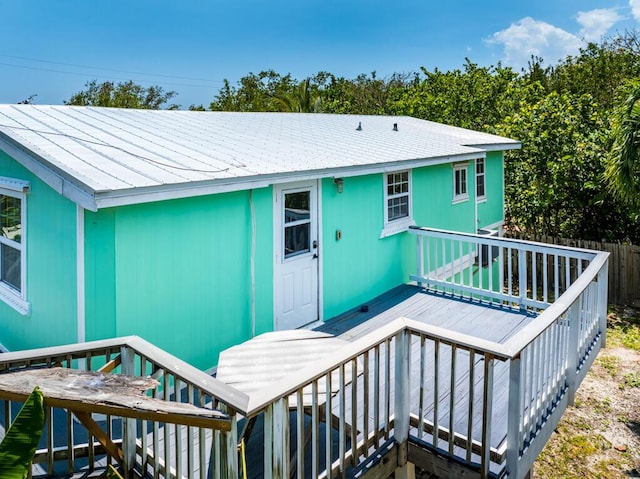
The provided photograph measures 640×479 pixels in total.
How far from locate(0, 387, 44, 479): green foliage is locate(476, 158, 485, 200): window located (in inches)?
490

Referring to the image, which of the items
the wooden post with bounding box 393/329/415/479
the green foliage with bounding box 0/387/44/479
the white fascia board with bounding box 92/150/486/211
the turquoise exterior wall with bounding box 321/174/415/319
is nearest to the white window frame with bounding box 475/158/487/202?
the turquoise exterior wall with bounding box 321/174/415/319

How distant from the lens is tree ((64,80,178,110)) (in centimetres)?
3438

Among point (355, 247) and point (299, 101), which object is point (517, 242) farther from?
point (299, 101)

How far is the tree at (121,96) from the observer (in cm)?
3438

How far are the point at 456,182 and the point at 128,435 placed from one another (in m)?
9.86

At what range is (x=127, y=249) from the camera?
16.0ft

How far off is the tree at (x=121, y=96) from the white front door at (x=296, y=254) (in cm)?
2987

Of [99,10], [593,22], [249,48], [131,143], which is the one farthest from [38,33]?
[131,143]

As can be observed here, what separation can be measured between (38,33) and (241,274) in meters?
57.2

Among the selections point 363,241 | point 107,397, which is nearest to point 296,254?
point 363,241

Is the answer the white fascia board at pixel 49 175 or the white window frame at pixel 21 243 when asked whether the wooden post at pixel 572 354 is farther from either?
the white window frame at pixel 21 243

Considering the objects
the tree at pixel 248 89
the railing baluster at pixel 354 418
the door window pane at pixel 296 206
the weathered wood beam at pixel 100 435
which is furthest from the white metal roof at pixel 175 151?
the tree at pixel 248 89

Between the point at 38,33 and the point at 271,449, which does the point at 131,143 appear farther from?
the point at 38,33

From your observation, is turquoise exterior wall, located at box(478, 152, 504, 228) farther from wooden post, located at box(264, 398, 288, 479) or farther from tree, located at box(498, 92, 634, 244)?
wooden post, located at box(264, 398, 288, 479)
